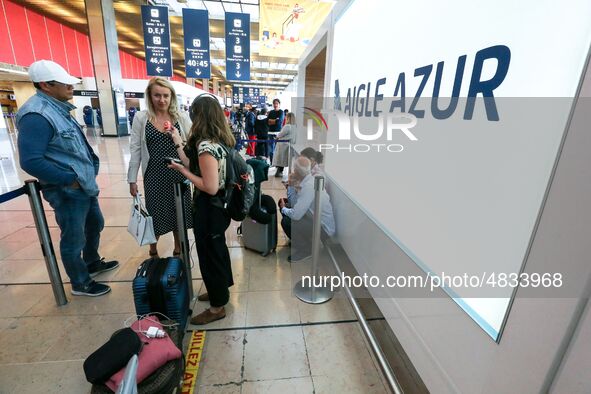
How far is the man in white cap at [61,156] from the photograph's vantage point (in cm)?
178

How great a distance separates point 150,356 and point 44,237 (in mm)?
1348

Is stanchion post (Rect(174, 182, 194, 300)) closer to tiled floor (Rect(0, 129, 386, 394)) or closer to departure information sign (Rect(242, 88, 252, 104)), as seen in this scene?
tiled floor (Rect(0, 129, 386, 394))

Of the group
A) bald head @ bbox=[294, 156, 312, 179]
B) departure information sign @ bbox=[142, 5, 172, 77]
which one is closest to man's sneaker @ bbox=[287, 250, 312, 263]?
bald head @ bbox=[294, 156, 312, 179]

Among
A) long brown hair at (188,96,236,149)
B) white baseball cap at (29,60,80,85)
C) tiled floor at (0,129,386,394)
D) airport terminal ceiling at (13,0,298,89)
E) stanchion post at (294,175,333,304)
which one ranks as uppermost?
airport terminal ceiling at (13,0,298,89)

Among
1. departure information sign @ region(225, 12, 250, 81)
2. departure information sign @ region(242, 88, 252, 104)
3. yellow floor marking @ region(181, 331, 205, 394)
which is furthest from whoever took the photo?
departure information sign @ region(242, 88, 252, 104)

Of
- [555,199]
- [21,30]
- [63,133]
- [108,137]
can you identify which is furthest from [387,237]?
[21,30]

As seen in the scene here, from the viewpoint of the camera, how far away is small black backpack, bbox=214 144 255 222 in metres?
1.77

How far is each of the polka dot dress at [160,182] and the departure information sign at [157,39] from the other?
896 centimetres

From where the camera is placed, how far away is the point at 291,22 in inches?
235

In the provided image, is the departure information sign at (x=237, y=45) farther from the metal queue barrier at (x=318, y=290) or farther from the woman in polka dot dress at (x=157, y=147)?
the metal queue barrier at (x=318, y=290)

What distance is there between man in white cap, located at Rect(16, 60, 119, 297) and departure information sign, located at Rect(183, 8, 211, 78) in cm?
863

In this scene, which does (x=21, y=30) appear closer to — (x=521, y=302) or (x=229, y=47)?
(x=229, y=47)

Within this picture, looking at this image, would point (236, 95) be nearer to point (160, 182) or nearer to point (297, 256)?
point (297, 256)

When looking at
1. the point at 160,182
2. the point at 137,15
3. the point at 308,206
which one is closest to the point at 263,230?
the point at 308,206
